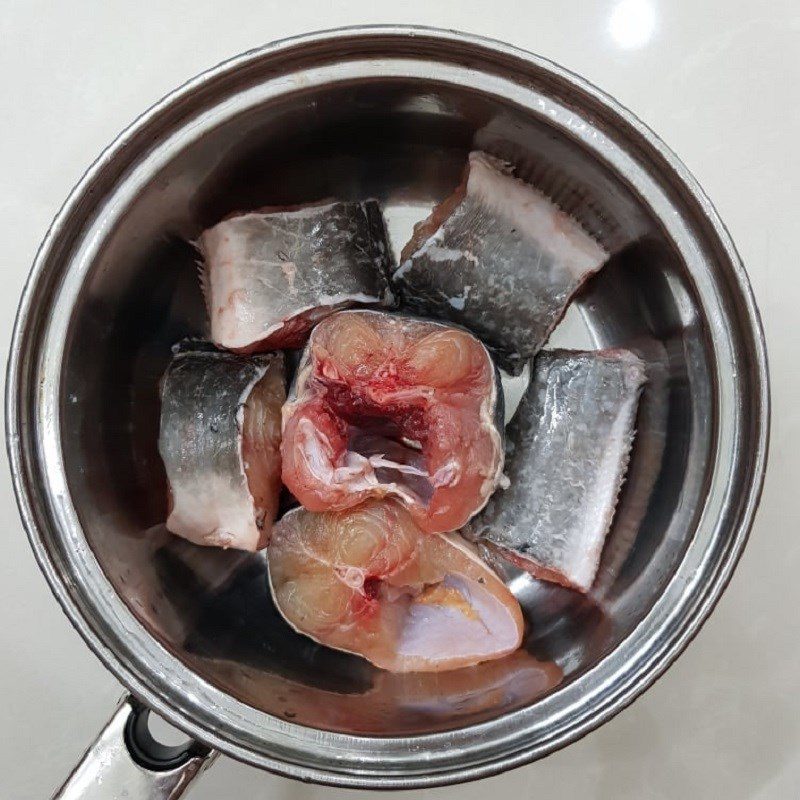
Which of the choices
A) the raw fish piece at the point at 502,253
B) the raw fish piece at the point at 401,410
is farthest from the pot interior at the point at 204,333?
the raw fish piece at the point at 401,410

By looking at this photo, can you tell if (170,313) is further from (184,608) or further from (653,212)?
(653,212)

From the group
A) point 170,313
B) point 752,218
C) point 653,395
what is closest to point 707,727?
point 653,395

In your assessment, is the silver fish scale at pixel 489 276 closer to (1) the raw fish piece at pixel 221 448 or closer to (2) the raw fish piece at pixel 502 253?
(2) the raw fish piece at pixel 502 253

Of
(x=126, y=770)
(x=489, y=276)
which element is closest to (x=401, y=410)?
(x=489, y=276)

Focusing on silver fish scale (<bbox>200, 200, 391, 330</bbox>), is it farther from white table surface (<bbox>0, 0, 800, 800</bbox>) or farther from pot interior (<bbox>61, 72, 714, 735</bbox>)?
white table surface (<bbox>0, 0, 800, 800</bbox>)

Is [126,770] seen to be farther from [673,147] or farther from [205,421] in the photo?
[673,147]

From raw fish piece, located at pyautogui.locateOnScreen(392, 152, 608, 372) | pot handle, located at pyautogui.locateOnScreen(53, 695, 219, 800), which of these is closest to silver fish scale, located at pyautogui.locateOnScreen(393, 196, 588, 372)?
raw fish piece, located at pyautogui.locateOnScreen(392, 152, 608, 372)
